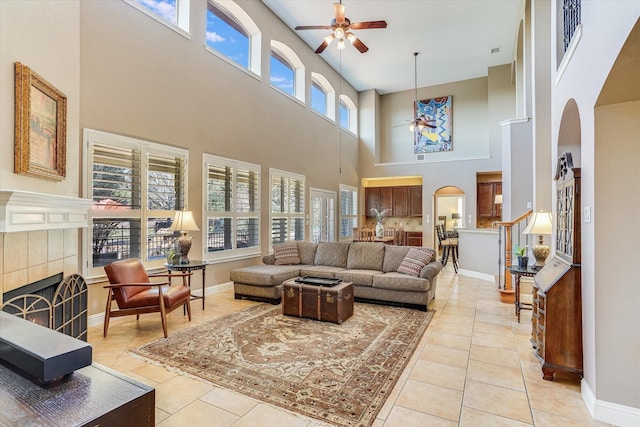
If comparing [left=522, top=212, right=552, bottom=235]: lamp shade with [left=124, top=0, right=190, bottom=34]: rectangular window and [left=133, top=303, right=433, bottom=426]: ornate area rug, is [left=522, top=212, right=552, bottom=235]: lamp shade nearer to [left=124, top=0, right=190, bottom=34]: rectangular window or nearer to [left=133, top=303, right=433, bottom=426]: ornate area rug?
[left=133, top=303, right=433, bottom=426]: ornate area rug

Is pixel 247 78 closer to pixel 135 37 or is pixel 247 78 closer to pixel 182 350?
pixel 135 37

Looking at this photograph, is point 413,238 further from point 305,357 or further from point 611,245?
point 611,245

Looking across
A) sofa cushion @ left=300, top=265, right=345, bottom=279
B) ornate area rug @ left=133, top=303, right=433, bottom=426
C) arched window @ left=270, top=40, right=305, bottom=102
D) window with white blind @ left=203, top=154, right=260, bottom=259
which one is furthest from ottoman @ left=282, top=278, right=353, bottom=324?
arched window @ left=270, top=40, right=305, bottom=102

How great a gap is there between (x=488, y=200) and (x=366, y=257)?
6.06m

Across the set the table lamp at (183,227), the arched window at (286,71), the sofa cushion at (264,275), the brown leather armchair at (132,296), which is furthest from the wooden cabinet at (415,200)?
the brown leather armchair at (132,296)

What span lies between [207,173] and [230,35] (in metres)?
2.66

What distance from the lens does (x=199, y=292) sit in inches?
194

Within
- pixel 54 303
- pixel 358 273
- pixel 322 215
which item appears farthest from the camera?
pixel 322 215

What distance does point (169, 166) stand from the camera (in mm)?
4523

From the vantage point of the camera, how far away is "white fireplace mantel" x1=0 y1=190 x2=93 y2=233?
1952 millimetres

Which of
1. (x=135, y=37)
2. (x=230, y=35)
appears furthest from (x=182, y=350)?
(x=230, y=35)

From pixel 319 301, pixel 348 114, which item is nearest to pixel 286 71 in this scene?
pixel 348 114

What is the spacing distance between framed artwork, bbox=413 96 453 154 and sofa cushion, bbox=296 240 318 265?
6206 mm

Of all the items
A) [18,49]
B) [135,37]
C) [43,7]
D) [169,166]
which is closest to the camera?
[18,49]
